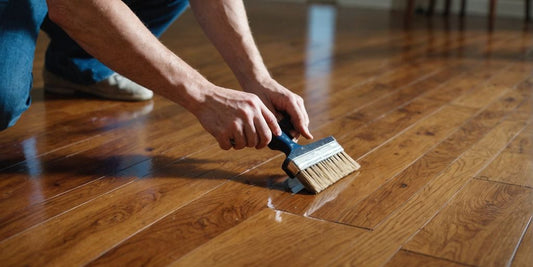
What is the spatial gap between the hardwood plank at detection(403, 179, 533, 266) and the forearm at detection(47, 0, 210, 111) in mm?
443

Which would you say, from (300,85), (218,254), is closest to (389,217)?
(218,254)

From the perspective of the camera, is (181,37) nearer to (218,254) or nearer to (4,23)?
(4,23)

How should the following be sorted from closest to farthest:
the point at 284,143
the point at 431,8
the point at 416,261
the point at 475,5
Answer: the point at 416,261, the point at 284,143, the point at 431,8, the point at 475,5

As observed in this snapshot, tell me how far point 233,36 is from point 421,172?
0.46 m

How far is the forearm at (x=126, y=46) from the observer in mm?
1049

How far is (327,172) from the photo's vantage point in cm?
119

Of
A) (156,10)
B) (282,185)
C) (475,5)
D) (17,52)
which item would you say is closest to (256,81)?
(282,185)

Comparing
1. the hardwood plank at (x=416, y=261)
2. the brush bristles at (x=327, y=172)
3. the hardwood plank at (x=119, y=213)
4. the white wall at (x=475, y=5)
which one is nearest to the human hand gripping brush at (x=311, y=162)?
the brush bristles at (x=327, y=172)

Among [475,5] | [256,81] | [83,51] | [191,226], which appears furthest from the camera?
[475,5]

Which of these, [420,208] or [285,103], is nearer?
[420,208]

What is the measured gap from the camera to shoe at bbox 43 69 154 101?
70.3 inches

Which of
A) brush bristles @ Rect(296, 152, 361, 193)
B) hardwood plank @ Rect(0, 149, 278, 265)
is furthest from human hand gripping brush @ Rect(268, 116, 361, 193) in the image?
hardwood plank @ Rect(0, 149, 278, 265)

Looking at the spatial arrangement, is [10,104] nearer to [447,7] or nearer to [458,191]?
[458,191]

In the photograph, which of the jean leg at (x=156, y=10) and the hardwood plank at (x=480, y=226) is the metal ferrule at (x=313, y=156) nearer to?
the hardwood plank at (x=480, y=226)
